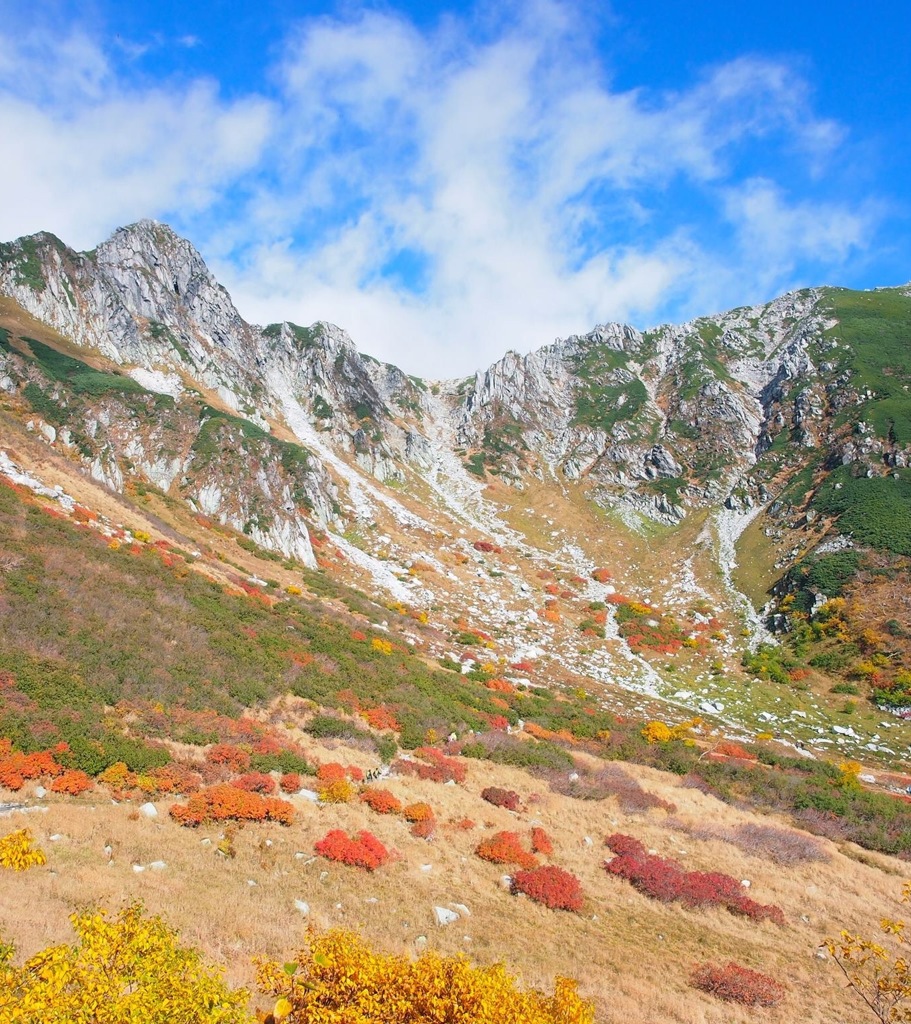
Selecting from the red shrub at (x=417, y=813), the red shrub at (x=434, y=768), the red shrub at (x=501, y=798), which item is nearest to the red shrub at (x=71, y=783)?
the red shrub at (x=417, y=813)

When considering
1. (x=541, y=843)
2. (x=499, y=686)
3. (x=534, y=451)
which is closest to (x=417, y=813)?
(x=541, y=843)

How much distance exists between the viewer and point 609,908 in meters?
14.0

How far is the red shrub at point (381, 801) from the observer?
16.9 meters

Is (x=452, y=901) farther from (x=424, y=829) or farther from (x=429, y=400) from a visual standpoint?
(x=429, y=400)

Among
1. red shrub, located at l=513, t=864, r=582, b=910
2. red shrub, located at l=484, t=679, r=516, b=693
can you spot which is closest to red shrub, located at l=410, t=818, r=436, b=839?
red shrub, located at l=513, t=864, r=582, b=910

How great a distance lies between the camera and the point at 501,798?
19109 millimetres

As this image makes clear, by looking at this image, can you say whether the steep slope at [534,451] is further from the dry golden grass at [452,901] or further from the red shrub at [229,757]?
the red shrub at [229,757]

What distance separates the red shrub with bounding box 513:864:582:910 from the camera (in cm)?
1365

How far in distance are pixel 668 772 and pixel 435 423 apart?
100 metres

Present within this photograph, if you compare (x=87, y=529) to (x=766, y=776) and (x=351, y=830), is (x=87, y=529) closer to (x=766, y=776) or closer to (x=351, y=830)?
(x=351, y=830)

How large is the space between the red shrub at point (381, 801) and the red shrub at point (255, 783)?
299 centimetres

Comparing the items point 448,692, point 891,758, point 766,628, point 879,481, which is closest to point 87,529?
point 448,692

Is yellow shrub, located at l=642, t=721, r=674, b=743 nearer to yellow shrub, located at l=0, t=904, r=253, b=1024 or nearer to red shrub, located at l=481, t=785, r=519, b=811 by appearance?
red shrub, located at l=481, t=785, r=519, b=811

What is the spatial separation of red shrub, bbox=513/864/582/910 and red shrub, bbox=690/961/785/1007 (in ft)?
10.5
